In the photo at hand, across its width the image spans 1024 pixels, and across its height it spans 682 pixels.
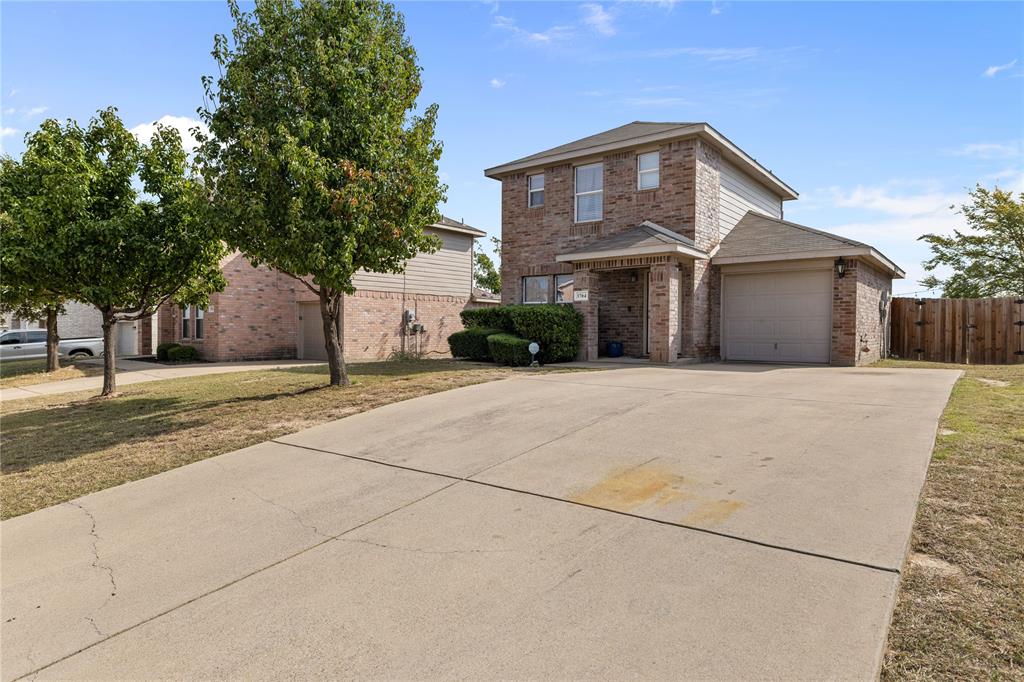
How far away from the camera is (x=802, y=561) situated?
11.3ft

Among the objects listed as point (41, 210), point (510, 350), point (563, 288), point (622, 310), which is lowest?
point (510, 350)

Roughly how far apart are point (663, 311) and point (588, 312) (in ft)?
6.66

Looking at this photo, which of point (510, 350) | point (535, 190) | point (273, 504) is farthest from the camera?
point (535, 190)

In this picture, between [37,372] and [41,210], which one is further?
[37,372]

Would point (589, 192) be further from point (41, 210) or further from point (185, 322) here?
point (185, 322)

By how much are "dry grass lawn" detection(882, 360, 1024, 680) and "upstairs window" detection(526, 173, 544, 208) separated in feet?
44.0

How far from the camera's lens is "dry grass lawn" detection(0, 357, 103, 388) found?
621 inches

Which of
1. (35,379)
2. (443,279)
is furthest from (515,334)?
(35,379)

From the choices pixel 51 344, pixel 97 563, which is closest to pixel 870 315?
pixel 97 563

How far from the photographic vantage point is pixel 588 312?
48.8ft

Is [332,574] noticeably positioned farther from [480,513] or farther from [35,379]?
[35,379]

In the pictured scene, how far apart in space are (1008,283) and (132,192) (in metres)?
31.2

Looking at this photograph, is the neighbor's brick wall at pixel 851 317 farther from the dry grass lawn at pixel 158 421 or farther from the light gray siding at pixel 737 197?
the dry grass lawn at pixel 158 421

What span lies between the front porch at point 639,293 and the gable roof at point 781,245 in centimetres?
95
